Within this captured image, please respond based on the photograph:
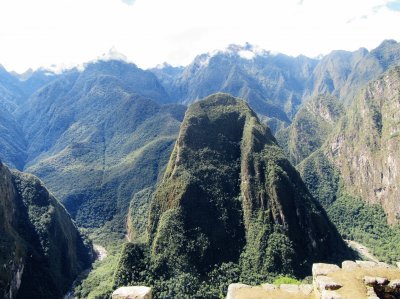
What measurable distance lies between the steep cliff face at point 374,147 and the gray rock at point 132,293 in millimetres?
151421

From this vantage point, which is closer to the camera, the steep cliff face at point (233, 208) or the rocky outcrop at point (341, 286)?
the rocky outcrop at point (341, 286)

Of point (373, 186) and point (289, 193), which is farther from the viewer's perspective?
point (373, 186)

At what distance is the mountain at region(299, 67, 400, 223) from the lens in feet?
527

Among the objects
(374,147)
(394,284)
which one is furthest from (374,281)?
(374,147)

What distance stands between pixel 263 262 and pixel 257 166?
968 inches

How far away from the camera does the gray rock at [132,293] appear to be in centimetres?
1686

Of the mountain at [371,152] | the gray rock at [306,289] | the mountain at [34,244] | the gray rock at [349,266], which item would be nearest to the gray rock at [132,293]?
the gray rock at [306,289]

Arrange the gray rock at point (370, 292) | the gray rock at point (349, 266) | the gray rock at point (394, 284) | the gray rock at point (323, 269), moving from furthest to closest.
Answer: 1. the gray rock at point (349, 266)
2. the gray rock at point (323, 269)
3. the gray rock at point (394, 284)
4. the gray rock at point (370, 292)

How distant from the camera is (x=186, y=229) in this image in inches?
3696

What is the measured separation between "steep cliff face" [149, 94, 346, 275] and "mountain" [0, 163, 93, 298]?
30942mm

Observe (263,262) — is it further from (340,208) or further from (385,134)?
(385,134)

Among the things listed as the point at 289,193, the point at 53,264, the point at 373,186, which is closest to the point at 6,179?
the point at 53,264

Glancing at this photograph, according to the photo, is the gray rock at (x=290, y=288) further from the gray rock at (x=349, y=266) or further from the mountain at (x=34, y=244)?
the mountain at (x=34, y=244)

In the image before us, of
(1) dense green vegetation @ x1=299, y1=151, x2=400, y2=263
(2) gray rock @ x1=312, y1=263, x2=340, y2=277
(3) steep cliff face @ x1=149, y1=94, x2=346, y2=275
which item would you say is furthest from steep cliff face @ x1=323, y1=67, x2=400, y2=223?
(2) gray rock @ x1=312, y1=263, x2=340, y2=277
